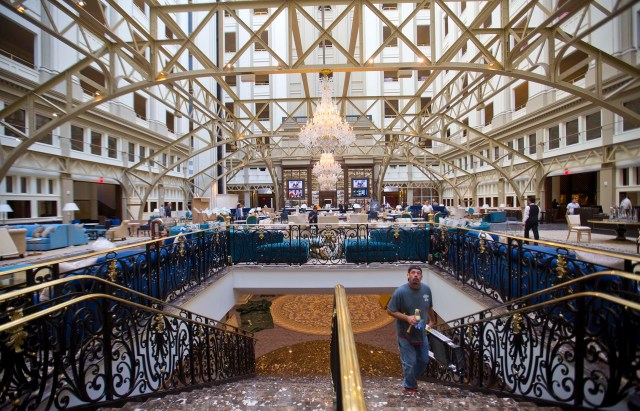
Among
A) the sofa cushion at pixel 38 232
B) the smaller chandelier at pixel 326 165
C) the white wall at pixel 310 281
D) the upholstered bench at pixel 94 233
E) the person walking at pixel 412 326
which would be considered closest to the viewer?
the person walking at pixel 412 326

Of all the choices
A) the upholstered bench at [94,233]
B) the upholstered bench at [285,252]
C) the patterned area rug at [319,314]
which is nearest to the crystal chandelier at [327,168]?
the patterned area rug at [319,314]

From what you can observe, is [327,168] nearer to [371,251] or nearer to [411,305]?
[371,251]

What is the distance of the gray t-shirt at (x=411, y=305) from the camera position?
11.5 ft

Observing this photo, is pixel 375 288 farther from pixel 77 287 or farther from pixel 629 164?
pixel 629 164

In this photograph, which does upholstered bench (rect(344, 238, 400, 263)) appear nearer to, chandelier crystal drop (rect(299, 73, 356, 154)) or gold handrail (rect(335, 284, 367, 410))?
chandelier crystal drop (rect(299, 73, 356, 154))

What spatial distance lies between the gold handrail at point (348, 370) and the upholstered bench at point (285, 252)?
5614 millimetres

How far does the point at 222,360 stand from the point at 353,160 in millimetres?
24605

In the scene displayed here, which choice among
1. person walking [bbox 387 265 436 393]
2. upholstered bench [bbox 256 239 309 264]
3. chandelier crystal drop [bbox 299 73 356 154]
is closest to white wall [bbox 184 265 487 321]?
upholstered bench [bbox 256 239 309 264]

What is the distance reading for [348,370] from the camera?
1.13 m

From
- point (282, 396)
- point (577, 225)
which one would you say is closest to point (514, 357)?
point (282, 396)

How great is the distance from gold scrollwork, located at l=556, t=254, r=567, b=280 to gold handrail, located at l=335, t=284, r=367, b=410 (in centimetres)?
292

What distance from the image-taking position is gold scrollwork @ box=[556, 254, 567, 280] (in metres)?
3.31

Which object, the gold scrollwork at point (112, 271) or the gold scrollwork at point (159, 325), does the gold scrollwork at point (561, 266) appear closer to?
the gold scrollwork at point (159, 325)

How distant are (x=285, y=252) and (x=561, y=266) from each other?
5.23m
